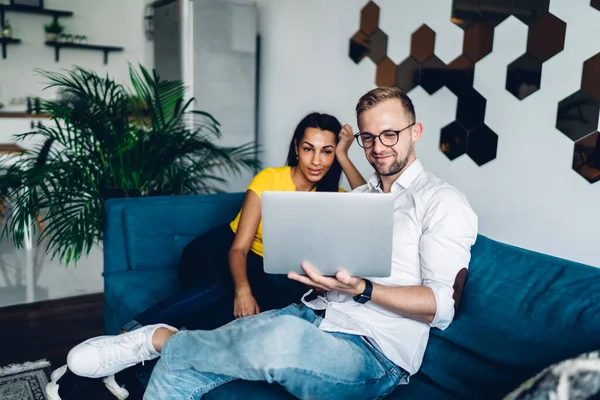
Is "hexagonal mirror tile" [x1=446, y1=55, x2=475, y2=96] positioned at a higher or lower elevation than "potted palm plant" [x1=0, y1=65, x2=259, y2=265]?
higher

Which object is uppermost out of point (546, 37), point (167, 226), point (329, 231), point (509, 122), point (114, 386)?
point (546, 37)

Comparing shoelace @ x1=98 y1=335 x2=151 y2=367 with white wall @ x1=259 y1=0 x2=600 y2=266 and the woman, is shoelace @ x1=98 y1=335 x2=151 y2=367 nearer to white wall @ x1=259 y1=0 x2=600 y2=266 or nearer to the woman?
the woman

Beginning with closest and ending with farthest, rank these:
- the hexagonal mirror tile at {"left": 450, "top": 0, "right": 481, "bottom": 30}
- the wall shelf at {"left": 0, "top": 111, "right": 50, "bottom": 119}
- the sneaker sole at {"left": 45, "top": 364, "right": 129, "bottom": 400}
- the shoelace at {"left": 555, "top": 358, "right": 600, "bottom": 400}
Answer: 1. the shoelace at {"left": 555, "top": 358, "right": 600, "bottom": 400}
2. the sneaker sole at {"left": 45, "top": 364, "right": 129, "bottom": 400}
3. the hexagonal mirror tile at {"left": 450, "top": 0, "right": 481, "bottom": 30}
4. the wall shelf at {"left": 0, "top": 111, "right": 50, "bottom": 119}

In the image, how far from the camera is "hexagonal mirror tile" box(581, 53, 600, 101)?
1.76 metres

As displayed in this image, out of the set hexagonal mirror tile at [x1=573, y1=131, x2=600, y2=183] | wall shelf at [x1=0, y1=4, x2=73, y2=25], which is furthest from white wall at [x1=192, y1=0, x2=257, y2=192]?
wall shelf at [x1=0, y1=4, x2=73, y2=25]

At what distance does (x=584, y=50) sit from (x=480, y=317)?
952 mm

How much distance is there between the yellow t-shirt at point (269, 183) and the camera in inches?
77.9

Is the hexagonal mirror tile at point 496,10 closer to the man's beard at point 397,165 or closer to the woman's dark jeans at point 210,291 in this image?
the man's beard at point 397,165

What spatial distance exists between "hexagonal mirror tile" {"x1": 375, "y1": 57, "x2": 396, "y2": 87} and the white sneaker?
5.30ft

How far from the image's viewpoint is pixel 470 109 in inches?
87.1

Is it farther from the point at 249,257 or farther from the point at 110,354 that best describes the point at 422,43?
the point at 110,354

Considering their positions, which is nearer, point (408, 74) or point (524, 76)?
point (524, 76)

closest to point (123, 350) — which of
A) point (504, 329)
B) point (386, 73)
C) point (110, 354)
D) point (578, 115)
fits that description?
point (110, 354)

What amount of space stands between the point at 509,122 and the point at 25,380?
6.78ft
